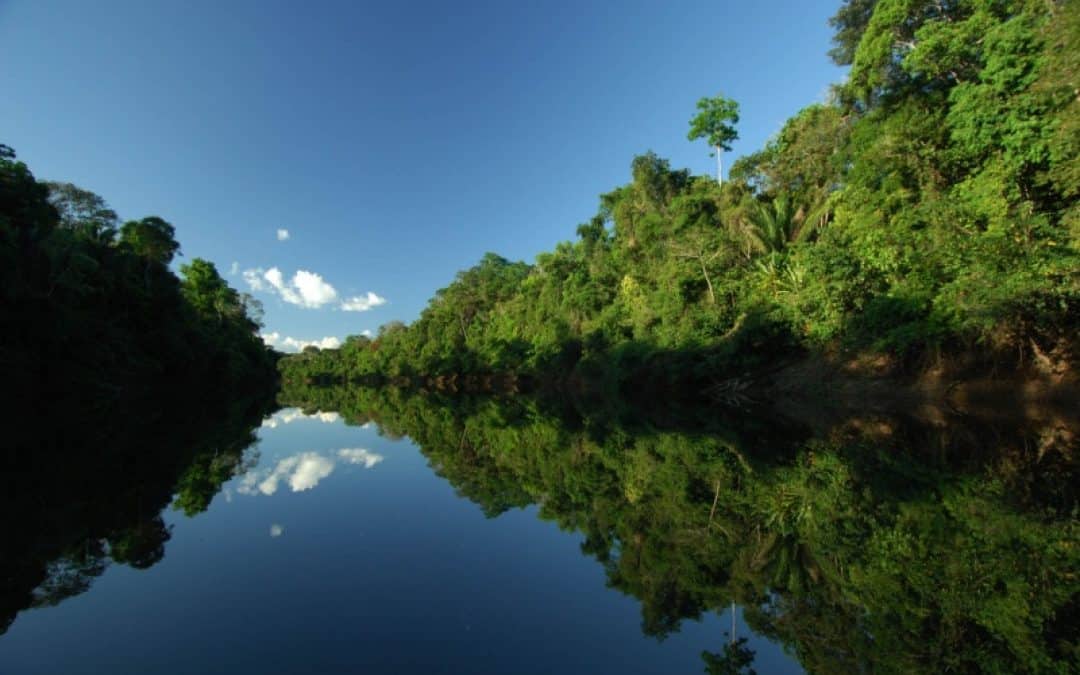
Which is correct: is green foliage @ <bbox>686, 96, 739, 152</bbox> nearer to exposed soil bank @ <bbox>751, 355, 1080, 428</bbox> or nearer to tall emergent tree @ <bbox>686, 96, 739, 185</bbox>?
tall emergent tree @ <bbox>686, 96, 739, 185</bbox>

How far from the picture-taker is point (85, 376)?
874 inches

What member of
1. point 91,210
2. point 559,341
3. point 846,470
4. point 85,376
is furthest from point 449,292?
point 846,470

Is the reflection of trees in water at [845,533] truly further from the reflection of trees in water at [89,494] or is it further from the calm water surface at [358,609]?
the reflection of trees in water at [89,494]

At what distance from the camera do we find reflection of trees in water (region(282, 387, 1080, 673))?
3062 mm

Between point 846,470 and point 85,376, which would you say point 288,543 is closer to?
point 846,470

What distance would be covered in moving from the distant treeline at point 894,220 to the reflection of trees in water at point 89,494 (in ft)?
56.4

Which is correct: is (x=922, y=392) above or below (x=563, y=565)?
above

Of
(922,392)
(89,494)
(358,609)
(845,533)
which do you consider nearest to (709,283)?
(922,392)

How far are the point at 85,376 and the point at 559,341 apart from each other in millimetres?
28468

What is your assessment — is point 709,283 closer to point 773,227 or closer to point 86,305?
point 773,227

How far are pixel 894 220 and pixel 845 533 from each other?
52.2 feet

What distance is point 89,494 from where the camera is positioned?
6469 mm

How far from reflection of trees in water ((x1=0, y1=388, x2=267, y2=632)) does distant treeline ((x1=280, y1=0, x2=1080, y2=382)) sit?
1720 centimetres

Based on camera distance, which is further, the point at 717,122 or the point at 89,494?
the point at 717,122
